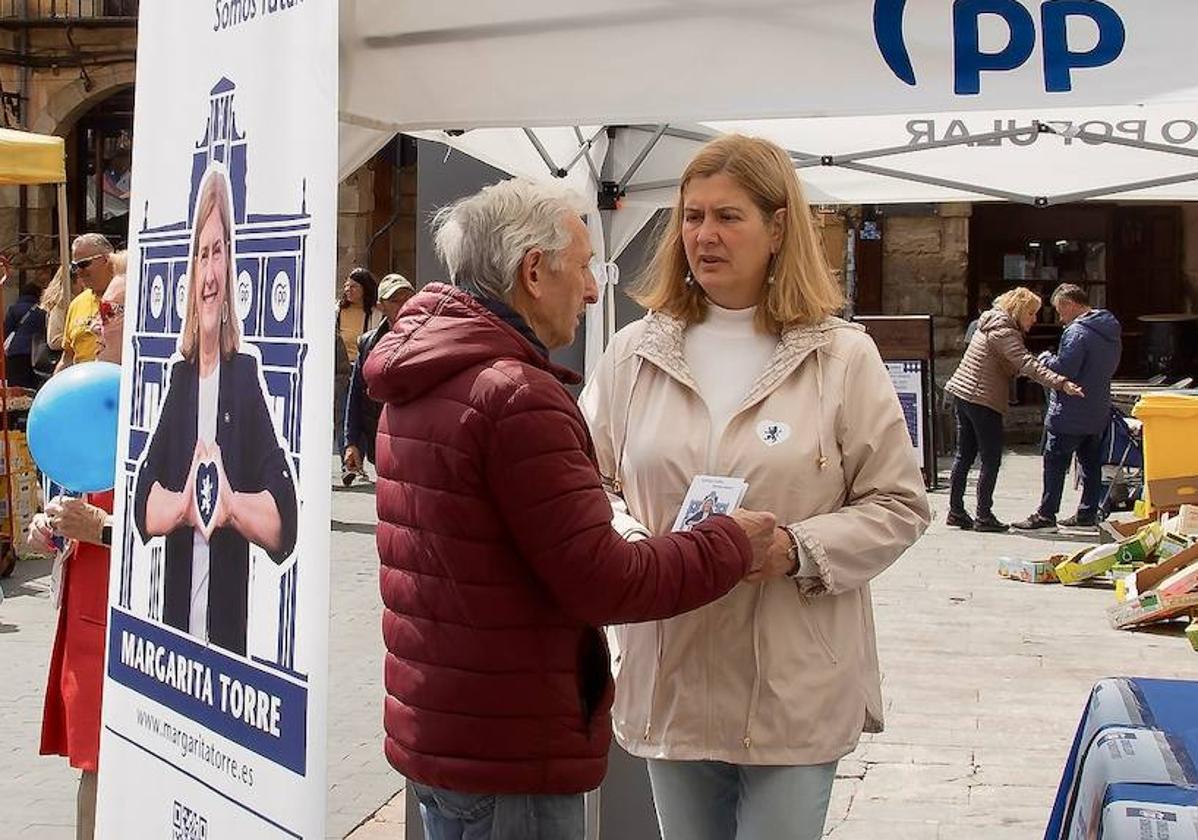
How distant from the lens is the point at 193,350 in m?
2.92

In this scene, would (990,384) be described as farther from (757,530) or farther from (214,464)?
(214,464)

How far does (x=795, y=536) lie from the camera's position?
2.72m

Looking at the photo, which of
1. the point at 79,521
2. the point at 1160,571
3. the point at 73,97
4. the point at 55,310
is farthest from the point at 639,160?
the point at 73,97

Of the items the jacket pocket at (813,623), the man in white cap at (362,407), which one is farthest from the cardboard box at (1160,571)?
the jacket pocket at (813,623)

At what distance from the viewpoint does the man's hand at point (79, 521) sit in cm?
358

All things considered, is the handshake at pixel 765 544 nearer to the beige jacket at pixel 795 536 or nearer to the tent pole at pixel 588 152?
the beige jacket at pixel 795 536

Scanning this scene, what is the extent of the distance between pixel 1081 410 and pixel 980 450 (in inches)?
32.6

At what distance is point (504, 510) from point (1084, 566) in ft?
27.0

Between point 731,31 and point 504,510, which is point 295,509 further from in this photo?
point 731,31

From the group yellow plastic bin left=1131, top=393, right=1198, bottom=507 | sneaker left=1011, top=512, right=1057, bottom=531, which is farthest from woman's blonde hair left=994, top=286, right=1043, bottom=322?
yellow plastic bin left=1131, top=393, right=1198, bottom=507

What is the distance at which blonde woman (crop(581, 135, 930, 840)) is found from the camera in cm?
279

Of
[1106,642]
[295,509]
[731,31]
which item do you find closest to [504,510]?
[295,509]

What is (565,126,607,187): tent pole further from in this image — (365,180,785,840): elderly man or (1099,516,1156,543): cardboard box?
(1099,516,1156,543): cardboard box

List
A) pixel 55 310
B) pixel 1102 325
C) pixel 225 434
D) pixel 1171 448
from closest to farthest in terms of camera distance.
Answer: pixel 225 434 → pixel 1171 448 → pixel 1102 325 → pixel 55 310
